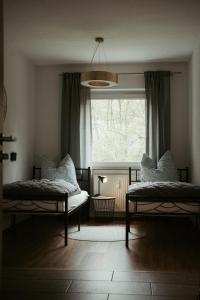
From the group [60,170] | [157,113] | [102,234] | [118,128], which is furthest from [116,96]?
[102,234]

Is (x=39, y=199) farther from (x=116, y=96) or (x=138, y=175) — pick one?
(x=116, y=96)

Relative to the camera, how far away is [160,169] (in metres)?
5.95

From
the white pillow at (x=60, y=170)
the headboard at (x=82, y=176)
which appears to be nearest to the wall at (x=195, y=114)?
the headboard at (x=82, y=176)

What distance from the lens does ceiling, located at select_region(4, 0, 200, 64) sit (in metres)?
4.02

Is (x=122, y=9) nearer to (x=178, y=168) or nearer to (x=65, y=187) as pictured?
(x=65, y=187)

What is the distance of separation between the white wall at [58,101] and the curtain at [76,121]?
17 cm

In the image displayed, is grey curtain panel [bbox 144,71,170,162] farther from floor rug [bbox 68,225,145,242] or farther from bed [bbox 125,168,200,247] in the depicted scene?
bed [bbox 125,168,200,247]

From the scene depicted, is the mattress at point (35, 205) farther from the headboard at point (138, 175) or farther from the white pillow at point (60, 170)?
the headboard at point (138, 175)

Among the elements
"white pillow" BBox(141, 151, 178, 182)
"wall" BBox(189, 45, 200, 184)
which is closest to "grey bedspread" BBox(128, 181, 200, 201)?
"wall" BBox(189, 45, 200, 184)

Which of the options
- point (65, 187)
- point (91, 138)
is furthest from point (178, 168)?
point (65, 187)

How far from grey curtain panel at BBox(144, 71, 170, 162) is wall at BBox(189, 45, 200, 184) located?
1.34ft

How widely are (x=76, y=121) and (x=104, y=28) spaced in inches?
77.9

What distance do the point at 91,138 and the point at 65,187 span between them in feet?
5.85

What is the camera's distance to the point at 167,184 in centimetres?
466
